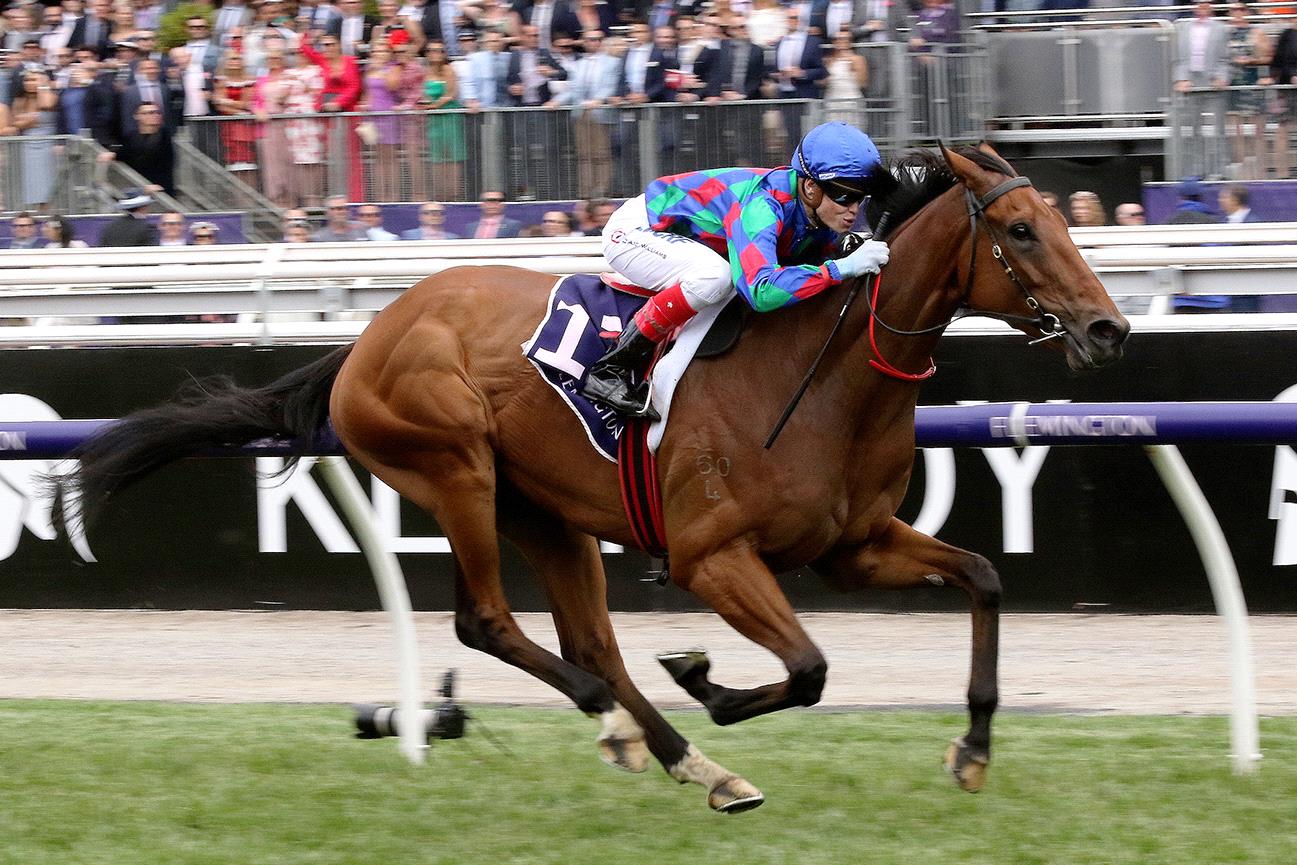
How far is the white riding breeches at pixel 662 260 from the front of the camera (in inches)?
166

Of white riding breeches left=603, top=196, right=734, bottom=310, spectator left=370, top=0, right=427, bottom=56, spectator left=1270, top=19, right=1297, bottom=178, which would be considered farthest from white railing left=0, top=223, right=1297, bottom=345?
spectator left=370, top=0, right=427, bottom=56

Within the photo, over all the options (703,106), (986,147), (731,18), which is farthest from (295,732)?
(731,18)

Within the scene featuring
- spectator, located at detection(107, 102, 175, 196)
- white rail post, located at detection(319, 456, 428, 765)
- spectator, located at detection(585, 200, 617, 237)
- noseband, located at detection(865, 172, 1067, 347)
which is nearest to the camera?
noseband, located at detection(865, 172, 1067, 347)

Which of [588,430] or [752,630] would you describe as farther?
[588,430]

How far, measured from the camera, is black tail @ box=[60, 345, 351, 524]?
16.1ft

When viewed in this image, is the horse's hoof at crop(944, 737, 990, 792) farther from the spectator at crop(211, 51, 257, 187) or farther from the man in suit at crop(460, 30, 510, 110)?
the spectator at crop(211, 51, 257, 187)

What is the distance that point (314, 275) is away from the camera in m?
7.60

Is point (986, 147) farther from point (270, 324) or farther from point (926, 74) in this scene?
point (926, 74)

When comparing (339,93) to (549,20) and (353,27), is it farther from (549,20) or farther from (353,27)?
(549,20)

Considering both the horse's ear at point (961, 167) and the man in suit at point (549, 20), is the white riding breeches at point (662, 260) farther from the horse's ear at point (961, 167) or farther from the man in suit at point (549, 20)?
the man in suit at point (549, 20)

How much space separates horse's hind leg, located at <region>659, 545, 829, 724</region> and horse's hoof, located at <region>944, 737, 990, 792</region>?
365 mm

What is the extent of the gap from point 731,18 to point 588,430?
6.65 metres

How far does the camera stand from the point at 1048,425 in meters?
4.31

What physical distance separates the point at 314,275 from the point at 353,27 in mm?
4859
